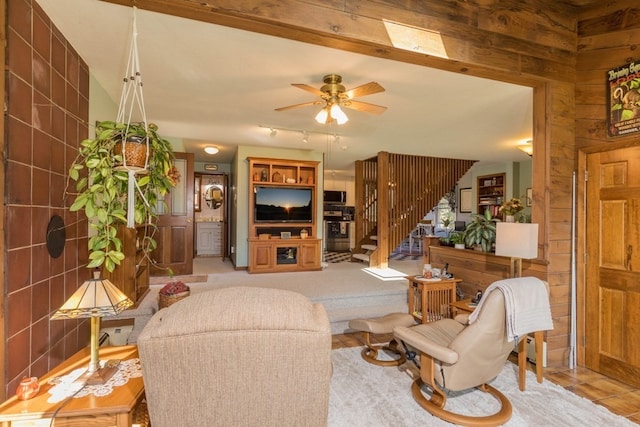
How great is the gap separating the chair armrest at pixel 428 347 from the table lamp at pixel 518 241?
4.20 ft

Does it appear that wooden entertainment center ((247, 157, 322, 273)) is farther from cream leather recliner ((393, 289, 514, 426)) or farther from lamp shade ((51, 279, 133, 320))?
lamp shade ((51, 279, 133, 320))

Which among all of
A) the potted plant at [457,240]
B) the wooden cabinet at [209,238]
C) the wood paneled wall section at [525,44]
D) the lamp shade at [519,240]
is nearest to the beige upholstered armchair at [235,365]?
the wood paneled wall section at [525,44]

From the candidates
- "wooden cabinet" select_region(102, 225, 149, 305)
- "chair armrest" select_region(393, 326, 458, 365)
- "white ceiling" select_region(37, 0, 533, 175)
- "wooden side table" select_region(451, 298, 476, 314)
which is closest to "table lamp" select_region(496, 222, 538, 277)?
"wooden side table" select_region(451, 298, 476, 314)

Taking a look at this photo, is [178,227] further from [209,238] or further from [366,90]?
[366,90]

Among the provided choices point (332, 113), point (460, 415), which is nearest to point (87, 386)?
point (460, 415)

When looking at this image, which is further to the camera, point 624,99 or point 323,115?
point 323,115

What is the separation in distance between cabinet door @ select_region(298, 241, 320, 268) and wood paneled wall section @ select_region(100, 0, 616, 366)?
401 centimetres

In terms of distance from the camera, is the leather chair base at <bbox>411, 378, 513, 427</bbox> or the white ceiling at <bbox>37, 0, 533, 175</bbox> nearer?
the leather chair base at <bbox>411, 378, 513, 427</bbox>

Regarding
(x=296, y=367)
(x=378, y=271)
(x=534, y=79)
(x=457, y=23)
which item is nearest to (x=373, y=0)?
(x=457, y=23)

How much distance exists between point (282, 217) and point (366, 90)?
3.90m

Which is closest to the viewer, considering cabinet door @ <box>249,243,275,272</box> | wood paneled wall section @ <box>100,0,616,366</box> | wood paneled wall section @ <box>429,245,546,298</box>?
wood paneled wall section @ <box>100,0,616,366</box>

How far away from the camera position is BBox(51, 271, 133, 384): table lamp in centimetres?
133

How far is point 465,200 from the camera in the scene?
9.45 meters

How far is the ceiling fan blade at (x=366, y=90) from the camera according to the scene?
8.87 ft
